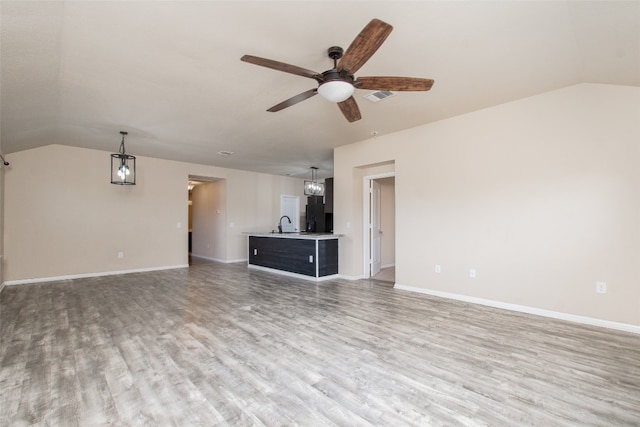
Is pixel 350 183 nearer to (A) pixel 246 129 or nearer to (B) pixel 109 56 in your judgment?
(A) pixel 246 129

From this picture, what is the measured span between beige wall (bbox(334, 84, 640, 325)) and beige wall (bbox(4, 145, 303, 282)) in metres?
5.46

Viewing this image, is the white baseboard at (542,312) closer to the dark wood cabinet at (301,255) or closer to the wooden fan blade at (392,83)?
the dark wood cabinet at (301,255)

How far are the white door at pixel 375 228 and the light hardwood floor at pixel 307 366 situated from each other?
2115 millimetres

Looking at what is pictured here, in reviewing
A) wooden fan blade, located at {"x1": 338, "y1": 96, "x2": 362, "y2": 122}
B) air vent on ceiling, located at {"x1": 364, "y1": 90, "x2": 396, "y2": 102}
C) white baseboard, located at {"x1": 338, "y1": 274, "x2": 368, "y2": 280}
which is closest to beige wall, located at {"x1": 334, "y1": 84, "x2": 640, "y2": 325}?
white baseboard, located at {"x1": 338, "y1": 274, "x2": 368, "y2": 280}

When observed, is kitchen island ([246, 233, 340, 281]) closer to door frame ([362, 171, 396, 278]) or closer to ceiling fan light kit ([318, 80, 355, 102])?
door frame ([362, 171, 396, 278])

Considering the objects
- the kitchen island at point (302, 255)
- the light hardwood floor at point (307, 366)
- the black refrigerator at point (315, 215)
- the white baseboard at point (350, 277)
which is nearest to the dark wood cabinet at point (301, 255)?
the kitchen island at point (302, 255)

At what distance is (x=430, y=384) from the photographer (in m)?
2.08

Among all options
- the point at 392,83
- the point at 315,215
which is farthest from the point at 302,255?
the point at 392,83

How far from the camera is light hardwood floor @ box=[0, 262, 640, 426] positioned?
5.82 feet

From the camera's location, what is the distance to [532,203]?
12.0 ft

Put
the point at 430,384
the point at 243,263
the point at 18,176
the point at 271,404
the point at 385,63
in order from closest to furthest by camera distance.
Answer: the point at 271,404 → the point at 430,384 → the point at 385,63 → the point at 18,176 → the point at 243,263

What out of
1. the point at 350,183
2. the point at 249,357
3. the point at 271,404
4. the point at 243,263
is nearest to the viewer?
the point at 271,404

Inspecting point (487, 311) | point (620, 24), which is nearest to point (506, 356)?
point (487, 311)

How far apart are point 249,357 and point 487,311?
3009 millimetres
